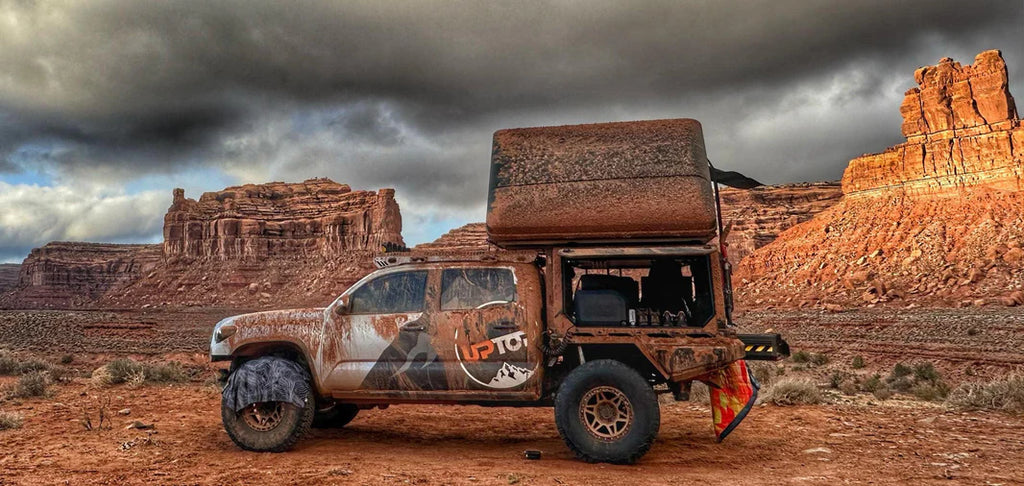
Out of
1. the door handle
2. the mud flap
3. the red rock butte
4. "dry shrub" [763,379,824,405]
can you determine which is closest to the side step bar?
the mud flap

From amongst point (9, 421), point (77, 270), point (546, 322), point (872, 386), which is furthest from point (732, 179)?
point (77, 270)

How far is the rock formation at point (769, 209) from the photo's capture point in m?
85.0

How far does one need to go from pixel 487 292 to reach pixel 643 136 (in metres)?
2.37

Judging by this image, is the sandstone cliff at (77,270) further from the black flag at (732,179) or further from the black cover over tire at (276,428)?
the black flag at (732,179)

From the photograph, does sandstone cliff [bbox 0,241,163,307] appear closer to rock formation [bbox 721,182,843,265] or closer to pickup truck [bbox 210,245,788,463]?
rock formation [bbox 721,182,843,265]

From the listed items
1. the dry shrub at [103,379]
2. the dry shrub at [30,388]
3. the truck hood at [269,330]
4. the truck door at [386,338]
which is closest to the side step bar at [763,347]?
the truck door at [386,338]

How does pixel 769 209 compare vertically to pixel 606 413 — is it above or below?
above

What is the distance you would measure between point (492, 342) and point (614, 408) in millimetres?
1345

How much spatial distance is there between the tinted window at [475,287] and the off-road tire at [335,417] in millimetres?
2482

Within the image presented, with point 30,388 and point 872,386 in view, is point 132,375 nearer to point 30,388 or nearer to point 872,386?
point 30,388

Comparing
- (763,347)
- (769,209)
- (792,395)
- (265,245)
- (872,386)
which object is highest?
(265,245)

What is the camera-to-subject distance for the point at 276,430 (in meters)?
6.21

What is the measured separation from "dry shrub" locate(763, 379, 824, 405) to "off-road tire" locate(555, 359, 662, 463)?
5.35 meters

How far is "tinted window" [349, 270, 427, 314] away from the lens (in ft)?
20.7
